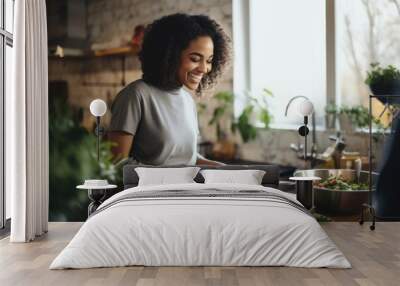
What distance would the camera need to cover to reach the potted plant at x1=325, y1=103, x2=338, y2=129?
7.62m

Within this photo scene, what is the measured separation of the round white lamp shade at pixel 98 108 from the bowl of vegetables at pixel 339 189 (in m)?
2.35

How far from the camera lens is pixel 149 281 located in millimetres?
4422

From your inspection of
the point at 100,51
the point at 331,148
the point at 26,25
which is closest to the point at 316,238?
the point at 331,148

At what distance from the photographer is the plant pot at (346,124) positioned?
24.9 feet

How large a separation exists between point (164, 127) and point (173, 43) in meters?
0.99

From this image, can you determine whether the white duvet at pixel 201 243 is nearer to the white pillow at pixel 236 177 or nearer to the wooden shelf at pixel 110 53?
the white pillow at pixel 236 177

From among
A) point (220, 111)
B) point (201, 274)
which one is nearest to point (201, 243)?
point (201, 274)

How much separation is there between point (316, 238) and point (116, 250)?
1.49 metres

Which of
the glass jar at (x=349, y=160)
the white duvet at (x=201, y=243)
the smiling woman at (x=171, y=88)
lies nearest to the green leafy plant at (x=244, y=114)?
the smiling woman at (x=171, y=88)

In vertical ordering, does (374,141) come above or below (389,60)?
below

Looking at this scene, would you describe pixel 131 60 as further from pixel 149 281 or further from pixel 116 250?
pixel 149 281

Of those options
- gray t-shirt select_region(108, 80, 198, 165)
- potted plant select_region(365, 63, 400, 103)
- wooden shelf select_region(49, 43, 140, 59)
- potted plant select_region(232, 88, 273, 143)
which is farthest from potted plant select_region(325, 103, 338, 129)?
wooden shelf select_region(49, 43, 140, 59)

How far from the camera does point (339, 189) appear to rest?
24.6 feet

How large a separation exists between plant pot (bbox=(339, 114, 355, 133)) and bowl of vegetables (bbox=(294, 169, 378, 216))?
1.54ft
